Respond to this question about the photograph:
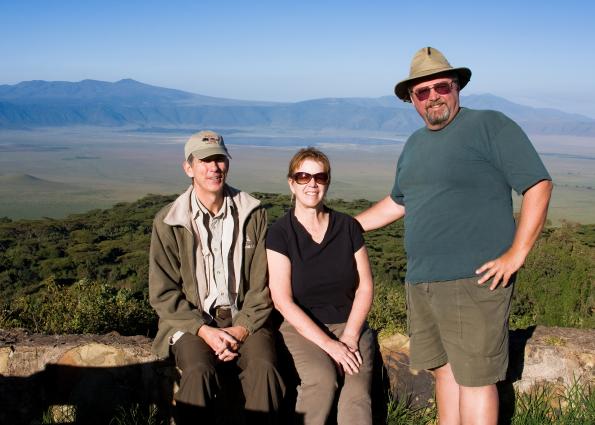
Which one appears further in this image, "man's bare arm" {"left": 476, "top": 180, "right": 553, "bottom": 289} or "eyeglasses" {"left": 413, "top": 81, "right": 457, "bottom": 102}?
"eyeglasses" {"left": 413, "top": 81, "right": 457, "bottom": 102}

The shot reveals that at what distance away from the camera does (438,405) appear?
3141 mm

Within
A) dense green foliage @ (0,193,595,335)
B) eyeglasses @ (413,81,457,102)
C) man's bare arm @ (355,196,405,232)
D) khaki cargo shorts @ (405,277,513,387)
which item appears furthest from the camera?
dense green foliage @ (0,193,595,335)

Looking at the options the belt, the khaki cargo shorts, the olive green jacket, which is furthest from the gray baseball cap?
the khaki cargo shorts

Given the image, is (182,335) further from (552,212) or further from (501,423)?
(552,212)

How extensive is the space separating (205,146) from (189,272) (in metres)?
0.66

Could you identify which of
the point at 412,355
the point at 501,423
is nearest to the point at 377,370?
the point at 412,355

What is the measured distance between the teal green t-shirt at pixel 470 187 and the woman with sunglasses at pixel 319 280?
45 centimetres

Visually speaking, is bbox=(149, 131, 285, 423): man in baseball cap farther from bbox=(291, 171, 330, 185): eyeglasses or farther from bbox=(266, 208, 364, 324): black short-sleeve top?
bbox=(291, 171, 330, 185): eyeglasses

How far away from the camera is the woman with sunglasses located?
3.08 m

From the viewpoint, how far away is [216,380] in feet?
9.72

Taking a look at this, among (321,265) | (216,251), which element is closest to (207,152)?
(216,251)

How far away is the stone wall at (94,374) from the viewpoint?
322 cm

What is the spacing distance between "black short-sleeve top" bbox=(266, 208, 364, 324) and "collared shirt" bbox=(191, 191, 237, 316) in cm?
25

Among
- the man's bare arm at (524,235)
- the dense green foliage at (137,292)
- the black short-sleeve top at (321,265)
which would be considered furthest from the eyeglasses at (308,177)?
the dense green foliage at (137,292)
